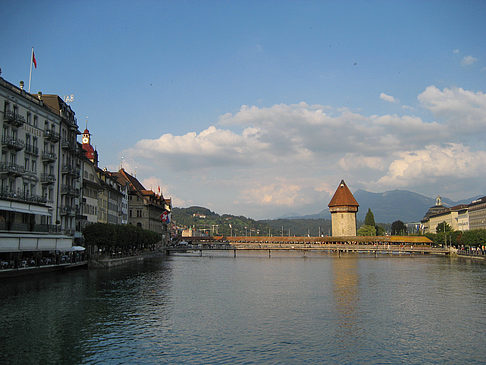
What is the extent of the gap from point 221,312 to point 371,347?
10955 millimetres

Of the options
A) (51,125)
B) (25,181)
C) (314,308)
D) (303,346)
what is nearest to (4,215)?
(25,181)

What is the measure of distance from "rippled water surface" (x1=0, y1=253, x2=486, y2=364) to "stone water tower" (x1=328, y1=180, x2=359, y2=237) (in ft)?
362

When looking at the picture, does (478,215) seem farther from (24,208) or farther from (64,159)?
(24,208)

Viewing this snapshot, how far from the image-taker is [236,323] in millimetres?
27203

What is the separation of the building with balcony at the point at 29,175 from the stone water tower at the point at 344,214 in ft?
370

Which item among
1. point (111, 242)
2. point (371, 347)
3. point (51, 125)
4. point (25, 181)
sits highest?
point (51, 125)

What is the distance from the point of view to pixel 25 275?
1754 inches

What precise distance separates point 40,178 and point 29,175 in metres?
2.67

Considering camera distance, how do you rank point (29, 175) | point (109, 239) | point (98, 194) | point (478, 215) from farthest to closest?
1. point (478, 215)
2. point (98, 194)
3. point (109, 239)
4. point (29, 175)

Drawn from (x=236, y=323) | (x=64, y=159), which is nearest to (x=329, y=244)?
(x=64, y=159)

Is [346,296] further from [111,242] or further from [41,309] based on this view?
[111,242]

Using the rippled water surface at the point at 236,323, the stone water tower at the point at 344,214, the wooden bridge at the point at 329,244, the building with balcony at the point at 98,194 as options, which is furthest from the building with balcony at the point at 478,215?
the building with balcony at the point at 98,194

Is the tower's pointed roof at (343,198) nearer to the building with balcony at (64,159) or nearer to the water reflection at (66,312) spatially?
the building with balcony at (64,159)

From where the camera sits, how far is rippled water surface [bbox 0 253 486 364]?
20656 mm
